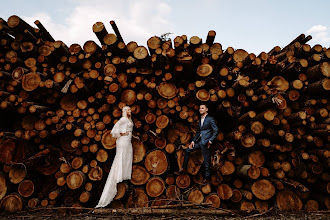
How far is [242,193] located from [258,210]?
39 centimetres

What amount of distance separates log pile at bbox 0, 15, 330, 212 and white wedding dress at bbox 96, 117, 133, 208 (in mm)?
247

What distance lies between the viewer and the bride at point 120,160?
3846mm

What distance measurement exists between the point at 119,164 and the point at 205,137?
1.81 metres

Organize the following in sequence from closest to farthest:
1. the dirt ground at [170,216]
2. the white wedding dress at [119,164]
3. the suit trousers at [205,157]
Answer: the dirt ground at [170,216] < the white wedding dress at [119,164] < the suit trousers at [205,157]

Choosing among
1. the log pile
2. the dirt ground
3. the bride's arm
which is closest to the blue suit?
the log pile

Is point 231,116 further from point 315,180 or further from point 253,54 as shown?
point 315,180

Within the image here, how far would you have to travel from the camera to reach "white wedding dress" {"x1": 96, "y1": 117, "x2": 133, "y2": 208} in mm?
3842

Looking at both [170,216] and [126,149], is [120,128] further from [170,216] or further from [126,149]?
[170,216]

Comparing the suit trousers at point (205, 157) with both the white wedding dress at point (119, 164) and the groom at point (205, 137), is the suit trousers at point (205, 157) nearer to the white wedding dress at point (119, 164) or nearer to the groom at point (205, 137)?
the groom at point (205, 137)

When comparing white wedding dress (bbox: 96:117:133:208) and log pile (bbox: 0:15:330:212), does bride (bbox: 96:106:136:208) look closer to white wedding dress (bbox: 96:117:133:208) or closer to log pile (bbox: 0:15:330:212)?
white wedding dress (bbox: 96:117:133:208)

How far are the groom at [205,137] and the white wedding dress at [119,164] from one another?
118 centimetres

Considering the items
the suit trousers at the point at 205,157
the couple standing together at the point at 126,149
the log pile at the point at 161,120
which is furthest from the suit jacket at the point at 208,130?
the log pile at the point at 161,120

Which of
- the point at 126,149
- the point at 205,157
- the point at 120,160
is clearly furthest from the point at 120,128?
the point at 205,157

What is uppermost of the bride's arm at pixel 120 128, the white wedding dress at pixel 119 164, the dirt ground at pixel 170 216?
the bride's arm at pixel 120 128
